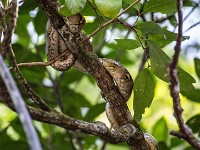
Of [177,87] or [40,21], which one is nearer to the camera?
[177,87]

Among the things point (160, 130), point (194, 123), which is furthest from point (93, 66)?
point (160, 130)

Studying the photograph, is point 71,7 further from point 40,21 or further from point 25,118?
point 40,21

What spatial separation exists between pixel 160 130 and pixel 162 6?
0.99 meters

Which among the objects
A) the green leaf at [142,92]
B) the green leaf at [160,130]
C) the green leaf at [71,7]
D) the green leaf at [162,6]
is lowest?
the green leaf at [160,130]

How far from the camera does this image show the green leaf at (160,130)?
2.47 meters

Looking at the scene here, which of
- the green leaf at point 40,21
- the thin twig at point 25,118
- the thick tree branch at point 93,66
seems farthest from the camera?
the green leaf at point 40,21

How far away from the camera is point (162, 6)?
167 cm

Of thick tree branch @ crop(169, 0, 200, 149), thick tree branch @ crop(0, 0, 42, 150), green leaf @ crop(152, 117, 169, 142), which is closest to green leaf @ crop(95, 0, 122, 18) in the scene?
thick tree branch @ crop(169, 0, 200, 149)

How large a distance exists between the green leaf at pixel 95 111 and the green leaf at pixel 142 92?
702 millimetres

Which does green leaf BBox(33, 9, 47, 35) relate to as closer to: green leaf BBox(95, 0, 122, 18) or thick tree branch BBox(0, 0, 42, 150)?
green leaf BBox(95, 0, 122, 18)

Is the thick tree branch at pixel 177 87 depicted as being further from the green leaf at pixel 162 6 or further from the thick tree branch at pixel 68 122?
the green leaf at pixel 162 6

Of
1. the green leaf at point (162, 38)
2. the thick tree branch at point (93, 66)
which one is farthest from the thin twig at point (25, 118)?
the green leaf at point (162, 38)

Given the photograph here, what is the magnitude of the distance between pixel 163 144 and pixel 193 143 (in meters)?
1.07

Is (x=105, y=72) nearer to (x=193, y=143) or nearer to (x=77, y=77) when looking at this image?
(x=193, y=143)
